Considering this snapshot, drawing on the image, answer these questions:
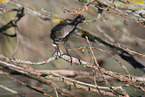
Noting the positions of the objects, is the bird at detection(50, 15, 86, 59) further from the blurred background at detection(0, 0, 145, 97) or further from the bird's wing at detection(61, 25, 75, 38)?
the blurred background at detection(0, 0, 145, 97)

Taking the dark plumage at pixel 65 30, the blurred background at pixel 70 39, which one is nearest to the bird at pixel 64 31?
the dark plumage at pixel 65 30

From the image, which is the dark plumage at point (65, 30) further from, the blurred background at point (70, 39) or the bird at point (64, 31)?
the blurred background at point (70, 39)

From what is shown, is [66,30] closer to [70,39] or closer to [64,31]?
[64,31]

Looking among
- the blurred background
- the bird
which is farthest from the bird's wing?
the blurred background

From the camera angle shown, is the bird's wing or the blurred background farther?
the blurred background

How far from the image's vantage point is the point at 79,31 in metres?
2.02

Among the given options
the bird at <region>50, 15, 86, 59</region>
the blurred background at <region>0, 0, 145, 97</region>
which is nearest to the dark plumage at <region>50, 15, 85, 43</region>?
the bird at <region>50, 15, 86, 59</region>

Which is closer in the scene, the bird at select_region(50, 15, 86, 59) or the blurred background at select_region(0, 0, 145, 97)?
the bird at select_region(50, 15, 86, 59)

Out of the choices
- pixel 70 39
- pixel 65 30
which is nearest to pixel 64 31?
pixel 65 30

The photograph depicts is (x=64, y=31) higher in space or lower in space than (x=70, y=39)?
lower

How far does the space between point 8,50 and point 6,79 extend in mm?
741

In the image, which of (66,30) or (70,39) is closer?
(66,30)

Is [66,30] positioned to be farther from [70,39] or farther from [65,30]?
[70,39]

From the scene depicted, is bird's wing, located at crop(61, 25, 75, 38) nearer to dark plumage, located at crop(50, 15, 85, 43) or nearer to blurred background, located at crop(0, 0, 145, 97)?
dark plumage, located at crop(50, 15, 85, 43)
